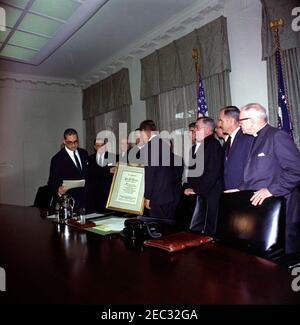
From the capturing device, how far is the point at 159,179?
270cm

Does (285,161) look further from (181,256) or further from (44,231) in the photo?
(44,231)

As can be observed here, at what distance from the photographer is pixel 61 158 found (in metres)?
3.45

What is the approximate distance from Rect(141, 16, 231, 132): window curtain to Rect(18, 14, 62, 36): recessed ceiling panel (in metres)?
1.76

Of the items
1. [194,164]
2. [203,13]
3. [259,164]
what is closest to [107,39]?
[203,13]

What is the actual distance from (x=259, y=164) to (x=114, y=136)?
504 cm

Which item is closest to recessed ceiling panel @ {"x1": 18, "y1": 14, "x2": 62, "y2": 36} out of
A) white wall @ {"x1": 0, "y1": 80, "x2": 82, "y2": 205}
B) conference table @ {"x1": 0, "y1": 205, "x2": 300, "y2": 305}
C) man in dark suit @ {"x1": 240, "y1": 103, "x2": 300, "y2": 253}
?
white wall @ {"x1": 0, "y1": 80, "x2": 82, "y2": 205}

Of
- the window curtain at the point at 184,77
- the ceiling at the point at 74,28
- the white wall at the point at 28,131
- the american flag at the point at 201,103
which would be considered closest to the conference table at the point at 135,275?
the american flag at the point at 201,103

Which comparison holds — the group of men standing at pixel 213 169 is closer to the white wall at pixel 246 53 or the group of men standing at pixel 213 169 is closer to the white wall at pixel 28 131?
the white wall at pixel 246 53

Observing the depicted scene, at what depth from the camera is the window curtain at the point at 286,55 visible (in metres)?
3.36

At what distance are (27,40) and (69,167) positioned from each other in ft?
9.99

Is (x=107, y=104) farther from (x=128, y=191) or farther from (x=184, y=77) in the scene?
(x=128, y=191)

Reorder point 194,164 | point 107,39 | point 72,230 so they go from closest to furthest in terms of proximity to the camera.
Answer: point 72,230
point 194,164
point 107,39

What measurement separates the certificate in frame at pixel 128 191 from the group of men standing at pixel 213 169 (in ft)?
0.78

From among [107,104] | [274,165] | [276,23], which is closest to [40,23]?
[107,104]
